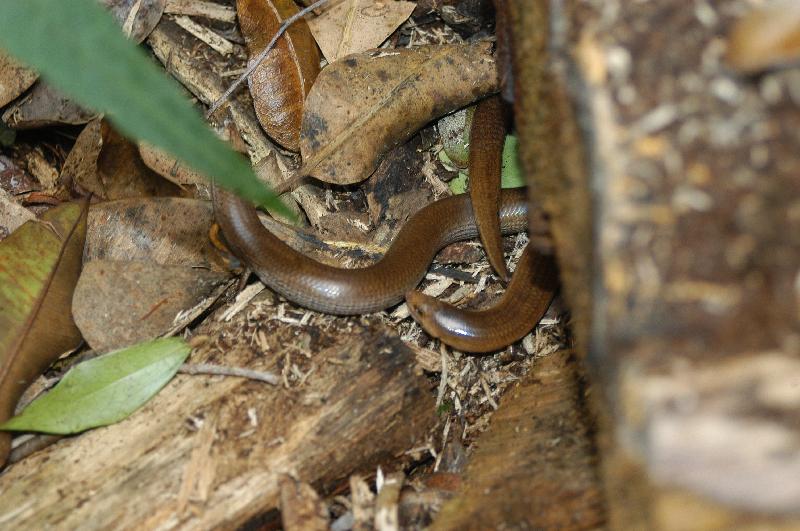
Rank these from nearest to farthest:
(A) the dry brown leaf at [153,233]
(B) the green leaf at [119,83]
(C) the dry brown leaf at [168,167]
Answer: (B) the green leaf at [119,83], (A) the dry brown leaf at [153,233], (C) the dry brown leaf at [168,167]

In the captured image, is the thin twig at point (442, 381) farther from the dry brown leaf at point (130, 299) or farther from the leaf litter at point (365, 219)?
the dry brown leaf at point (130, 299)

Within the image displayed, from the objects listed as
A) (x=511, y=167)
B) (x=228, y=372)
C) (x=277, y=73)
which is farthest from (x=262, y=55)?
(x=228, y=372)

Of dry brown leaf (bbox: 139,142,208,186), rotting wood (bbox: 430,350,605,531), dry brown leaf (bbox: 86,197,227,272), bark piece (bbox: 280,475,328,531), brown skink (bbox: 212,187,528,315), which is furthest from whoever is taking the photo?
dry brown leaf (bbox: 139,142,208,186)

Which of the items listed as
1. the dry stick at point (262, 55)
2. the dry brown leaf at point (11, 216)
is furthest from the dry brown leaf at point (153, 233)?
the dry stick at point (262, 55)

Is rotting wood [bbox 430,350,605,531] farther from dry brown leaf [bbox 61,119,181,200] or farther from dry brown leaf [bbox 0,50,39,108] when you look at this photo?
dry brown leaf [bbox 0,50,39,108]

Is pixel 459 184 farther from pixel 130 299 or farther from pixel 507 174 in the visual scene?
pixel 130 299

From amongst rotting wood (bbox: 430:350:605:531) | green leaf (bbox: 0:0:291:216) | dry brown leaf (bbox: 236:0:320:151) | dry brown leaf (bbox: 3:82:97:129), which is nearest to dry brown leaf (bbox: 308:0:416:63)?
dry brown leaf (bbox: 236:0:320:151)

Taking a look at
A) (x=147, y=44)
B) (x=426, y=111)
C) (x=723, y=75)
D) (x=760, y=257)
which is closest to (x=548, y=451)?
(x=760, y=257)
